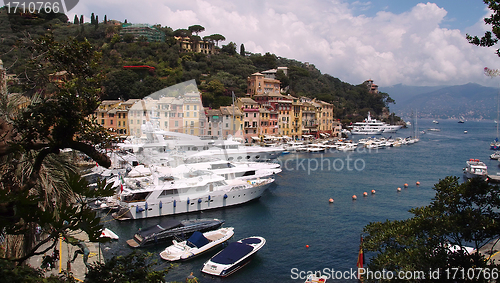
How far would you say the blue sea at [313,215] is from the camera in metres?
12.1

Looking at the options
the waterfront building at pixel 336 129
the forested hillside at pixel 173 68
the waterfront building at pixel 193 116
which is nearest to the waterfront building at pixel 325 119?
the waterfront building at pixel 336 129

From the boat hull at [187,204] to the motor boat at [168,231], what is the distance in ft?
8.02

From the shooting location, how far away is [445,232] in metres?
5.35

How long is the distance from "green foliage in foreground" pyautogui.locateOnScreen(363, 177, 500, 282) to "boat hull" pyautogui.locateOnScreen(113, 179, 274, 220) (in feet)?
42.8

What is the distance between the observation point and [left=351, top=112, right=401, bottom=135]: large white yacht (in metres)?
74.6

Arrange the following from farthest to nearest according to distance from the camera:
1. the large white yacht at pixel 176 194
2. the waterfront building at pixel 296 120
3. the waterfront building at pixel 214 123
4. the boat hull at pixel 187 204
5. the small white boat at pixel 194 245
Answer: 1. the waterfront building at pixel 296 120
2. the waterfront building at pixel 214 123
3. the large white yacht at pixel 176 194
4. the boat hull at pixel 187 204
5. the small white boat at pixel 194 245

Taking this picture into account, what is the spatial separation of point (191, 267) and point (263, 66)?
2754 inches

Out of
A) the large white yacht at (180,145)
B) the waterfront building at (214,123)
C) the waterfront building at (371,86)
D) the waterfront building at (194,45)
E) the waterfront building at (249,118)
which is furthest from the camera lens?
the waterfront building at (371,86)

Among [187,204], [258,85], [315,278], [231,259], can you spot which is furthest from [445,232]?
[258,85]

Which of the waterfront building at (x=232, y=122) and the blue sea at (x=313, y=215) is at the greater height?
the waterfront building at (x=232, y=122)

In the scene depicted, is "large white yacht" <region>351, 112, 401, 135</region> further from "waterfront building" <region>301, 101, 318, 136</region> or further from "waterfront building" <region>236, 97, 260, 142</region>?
"waterfront building" <region>236, 97, 260, 142</region>

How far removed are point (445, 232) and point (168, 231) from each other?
11.4 metres

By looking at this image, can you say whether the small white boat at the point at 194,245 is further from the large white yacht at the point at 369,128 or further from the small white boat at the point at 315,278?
the large white yacht at the point at 369,128

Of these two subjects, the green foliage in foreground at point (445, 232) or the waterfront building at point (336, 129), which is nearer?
the green foliage in foreground at point (445, 232)
